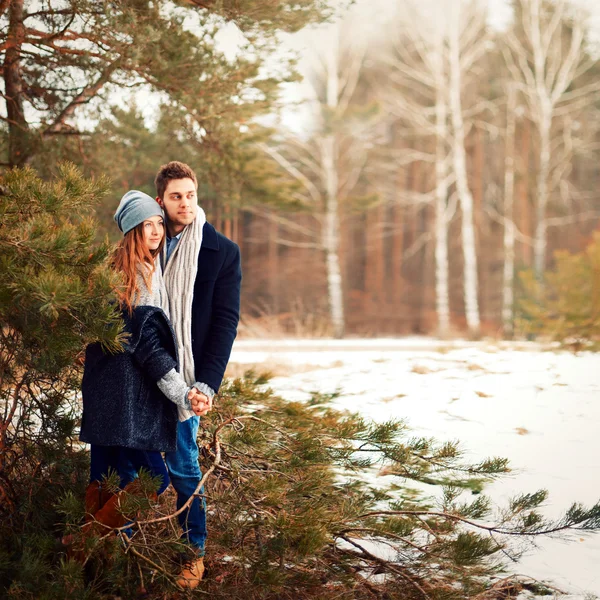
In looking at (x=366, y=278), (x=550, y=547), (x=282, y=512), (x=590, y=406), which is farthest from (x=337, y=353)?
(x=366, y=278)

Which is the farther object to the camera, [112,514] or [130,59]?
[130,59]

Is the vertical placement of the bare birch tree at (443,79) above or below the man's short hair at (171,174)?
above

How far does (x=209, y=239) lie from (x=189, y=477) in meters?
0.85

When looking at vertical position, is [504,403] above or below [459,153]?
below

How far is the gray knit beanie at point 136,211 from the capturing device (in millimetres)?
2246

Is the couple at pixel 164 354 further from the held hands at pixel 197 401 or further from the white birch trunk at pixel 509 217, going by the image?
the white birch trunk at pixel 509 217

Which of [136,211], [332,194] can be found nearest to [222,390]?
[136,211]

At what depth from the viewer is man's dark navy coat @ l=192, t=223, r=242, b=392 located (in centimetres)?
240

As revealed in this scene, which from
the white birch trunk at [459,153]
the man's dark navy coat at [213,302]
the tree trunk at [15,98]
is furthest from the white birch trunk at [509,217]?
the man's dark navy coat at [213,302]

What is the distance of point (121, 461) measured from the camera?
7.63 ft

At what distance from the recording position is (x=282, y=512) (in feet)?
6.97

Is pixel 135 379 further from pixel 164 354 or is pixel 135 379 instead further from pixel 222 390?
pixel 222 390

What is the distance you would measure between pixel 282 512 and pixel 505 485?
1.92 metres

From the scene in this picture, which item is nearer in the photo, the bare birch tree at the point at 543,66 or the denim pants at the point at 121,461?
the denim pants at the point at 121,461
